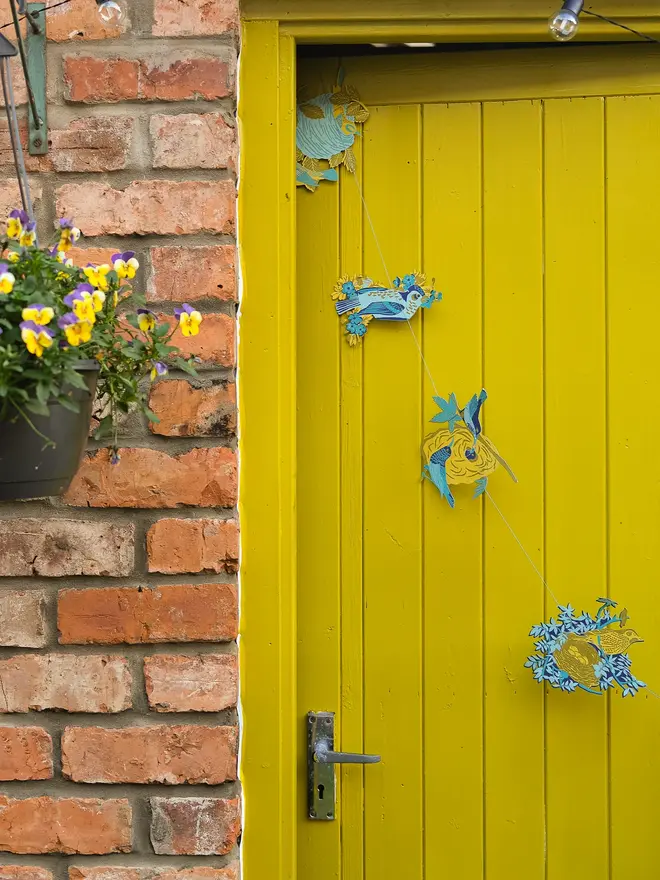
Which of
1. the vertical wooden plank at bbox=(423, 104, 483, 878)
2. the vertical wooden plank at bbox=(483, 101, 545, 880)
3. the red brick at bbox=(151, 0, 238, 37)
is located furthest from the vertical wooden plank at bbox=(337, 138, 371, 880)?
the red brick at bbox=(151, 0, 238, 37)

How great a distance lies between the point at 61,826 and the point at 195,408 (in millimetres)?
683

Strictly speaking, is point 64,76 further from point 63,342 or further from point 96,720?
point 96,720

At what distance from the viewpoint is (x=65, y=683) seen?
4.32 feet

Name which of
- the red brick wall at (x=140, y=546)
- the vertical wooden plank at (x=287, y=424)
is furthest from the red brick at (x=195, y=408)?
the vertical wooden plank at (x=287, y=424)

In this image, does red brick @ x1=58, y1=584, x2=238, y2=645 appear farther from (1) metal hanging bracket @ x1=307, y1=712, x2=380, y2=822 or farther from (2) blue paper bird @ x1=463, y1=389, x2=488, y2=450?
(2) blue paper bird @ x1=463, y1=389, x2=488, y2=450

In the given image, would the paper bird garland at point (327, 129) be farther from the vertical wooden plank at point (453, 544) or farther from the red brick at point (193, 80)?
the red brick at point (193, 80)

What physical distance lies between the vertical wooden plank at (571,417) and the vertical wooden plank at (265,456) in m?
0.49

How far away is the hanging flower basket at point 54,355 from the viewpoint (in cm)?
93

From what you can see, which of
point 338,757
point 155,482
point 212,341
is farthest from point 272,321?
point 338,757

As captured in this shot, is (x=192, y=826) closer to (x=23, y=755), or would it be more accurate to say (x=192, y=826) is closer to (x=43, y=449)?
(x=23, y=755)

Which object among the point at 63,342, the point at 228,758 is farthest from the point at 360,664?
the point at 63,342

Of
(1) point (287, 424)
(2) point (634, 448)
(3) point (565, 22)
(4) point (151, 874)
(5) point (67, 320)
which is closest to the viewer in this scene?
(5) point (67, 320)

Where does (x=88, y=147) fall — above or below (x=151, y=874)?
above

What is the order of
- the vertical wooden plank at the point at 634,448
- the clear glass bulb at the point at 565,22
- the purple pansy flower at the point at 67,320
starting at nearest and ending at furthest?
the purple pansy flower at the point at 67,320 < the clear glass bulb at the point at 565,22 < the vertical wooden plank at the point at 634,448
